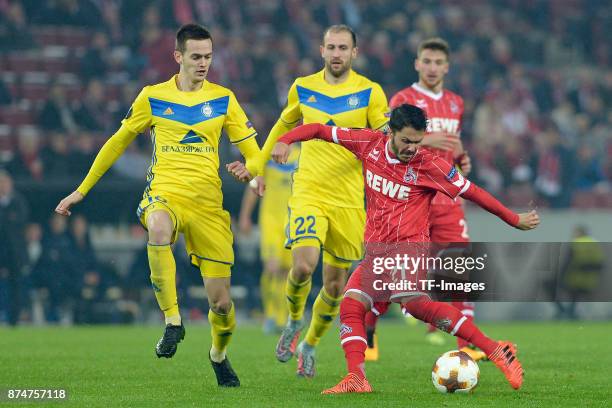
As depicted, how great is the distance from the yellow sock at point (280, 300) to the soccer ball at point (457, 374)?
7.18 metres

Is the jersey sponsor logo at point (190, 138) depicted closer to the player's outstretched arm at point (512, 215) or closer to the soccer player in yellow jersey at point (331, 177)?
the soccer player in yellow jersey at point (331, 177)

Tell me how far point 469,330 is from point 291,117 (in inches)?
102

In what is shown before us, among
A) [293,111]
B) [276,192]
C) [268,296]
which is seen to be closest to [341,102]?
[293,111]

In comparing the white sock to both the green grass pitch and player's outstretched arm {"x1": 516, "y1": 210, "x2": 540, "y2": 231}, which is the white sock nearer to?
the green grass pitch

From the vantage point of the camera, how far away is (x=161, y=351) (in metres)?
7.98

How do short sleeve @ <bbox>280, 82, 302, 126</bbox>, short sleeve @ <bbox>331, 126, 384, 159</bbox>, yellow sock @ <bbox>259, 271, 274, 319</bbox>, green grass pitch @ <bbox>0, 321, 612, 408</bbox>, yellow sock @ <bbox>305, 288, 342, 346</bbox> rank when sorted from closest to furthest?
green grass pitch @ <bbox>0, 321, 612, 408</bbox>, short sleeve @ <bbox>331, 126, 384, 159</bbox>, yellow sock @ <bbox>305, 288, 342, 346</bbox>, short sleeve @ <bbox>280, 82, 302, 126</bbox>, yellow sock @ <bbox>259, 271, 274, 319</bbox>

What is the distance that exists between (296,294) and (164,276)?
169 centimetres

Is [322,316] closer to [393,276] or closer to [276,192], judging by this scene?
[393,276]

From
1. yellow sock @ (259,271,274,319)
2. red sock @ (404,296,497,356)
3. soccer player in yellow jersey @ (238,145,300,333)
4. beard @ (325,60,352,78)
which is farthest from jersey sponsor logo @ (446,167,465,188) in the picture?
yellow sock @ (259,271,274,319)

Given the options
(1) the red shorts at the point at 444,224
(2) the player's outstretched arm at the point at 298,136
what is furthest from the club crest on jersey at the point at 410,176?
(1) the red shorts at the point at 444,224

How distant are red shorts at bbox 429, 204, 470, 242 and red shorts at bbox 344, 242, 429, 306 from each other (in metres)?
2.57

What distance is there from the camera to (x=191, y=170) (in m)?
8.48

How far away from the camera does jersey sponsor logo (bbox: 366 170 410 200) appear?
821 cm

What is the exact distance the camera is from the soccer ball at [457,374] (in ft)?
26.4
